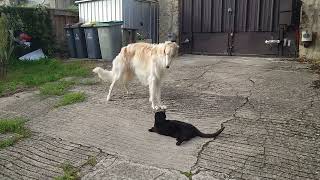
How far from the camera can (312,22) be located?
8289mm

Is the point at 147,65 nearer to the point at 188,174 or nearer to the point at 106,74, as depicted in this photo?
the point at 106,74

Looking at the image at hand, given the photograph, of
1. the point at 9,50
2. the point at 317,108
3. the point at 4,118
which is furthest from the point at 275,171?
the point at 9,50

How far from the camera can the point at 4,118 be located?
4738 millimetres

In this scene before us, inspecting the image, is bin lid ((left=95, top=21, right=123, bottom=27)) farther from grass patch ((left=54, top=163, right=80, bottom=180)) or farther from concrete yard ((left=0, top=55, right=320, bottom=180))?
grass patch ((left=54, top=163, right=80, bottom=180))

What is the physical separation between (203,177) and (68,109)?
2774 millimetres

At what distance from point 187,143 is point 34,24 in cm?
791

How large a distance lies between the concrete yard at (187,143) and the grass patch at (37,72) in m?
0.68

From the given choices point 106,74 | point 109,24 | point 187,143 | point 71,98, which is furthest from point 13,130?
point 109,24

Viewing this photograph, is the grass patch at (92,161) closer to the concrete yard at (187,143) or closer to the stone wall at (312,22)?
the concrete yard at (187,143)

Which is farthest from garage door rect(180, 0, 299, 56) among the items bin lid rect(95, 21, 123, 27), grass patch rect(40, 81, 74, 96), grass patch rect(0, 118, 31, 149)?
grass patch rect(0, 118, 31, 149)

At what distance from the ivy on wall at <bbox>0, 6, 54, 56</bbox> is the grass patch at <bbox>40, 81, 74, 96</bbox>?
11.9 feet

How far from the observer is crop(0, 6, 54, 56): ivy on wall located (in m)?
9.59

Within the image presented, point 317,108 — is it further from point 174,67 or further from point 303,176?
point 174,67

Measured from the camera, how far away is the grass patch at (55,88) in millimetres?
6031
